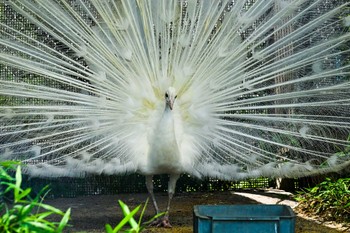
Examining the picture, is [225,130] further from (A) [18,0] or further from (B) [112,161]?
(A) [18,0]

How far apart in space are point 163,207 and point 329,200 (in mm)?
1671

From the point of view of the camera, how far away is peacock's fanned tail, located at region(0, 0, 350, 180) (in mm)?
4742

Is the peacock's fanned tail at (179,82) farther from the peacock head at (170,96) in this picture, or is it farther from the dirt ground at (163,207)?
the dirt ground at (163,207)

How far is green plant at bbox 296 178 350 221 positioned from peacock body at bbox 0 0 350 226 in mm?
536

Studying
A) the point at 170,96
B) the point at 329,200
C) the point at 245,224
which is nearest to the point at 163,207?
the point at 329,200

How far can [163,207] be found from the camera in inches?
237

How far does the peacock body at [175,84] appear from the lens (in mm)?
4734

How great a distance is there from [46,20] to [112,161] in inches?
50.1

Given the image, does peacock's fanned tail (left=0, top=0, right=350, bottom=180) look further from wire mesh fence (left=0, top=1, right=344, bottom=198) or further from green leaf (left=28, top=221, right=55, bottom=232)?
green leaf (left=28, top=221, right=55, bottom=232)

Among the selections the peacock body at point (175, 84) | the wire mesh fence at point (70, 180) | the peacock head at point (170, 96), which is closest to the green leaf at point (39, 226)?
the peacock head at point (170, 96)

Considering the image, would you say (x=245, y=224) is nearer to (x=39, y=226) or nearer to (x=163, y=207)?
(x=39, y=226)

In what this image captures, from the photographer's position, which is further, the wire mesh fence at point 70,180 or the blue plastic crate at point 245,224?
the wire mesh fence at point 70,180


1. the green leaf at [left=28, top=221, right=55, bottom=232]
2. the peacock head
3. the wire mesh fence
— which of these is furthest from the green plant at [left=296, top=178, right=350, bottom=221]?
the green leaf at [left=28, top=221, right=55, bottom=232]

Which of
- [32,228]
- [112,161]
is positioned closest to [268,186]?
[112,161]
